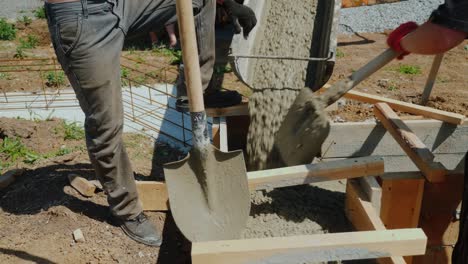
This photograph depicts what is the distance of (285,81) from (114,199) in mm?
1464

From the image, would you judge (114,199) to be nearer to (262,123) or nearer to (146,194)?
(146,194)

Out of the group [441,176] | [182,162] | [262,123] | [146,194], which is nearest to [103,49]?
[182,162]

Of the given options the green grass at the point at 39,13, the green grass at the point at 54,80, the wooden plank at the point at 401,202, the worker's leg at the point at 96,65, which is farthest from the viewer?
the green grass at the point at 39,13

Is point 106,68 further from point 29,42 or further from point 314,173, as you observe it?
point 29,42

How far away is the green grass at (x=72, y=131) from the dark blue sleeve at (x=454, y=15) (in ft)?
9.33

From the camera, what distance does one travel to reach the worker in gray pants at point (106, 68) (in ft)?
6.88

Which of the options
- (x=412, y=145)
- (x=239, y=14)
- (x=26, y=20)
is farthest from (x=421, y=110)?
(x=26, y=20)

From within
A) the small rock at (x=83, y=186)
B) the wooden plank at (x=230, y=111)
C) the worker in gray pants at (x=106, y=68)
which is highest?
the worker in gray pants at (x=106, y=68)

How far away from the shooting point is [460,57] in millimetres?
5652

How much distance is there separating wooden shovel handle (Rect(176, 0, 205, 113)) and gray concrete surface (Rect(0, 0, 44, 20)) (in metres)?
6.61

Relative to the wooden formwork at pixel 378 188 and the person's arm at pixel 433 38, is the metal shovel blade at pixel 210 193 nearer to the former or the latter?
the wooden formwork at pixel 378 188

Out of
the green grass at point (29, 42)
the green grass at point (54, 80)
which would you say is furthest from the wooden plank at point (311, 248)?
the green grass at point (29, 42)

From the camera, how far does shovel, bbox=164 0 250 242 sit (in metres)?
2.27

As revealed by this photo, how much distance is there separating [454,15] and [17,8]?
7.56 metres
